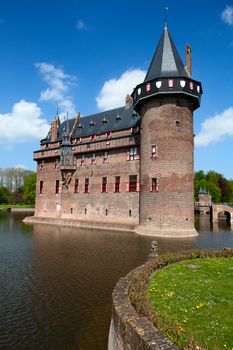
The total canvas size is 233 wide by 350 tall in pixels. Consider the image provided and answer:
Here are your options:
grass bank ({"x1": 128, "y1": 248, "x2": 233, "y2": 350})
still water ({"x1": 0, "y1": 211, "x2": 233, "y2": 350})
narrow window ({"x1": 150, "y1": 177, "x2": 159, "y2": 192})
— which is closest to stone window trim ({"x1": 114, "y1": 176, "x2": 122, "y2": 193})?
narrow window ({"x1": 150, "y1": 177, "x2": 159, "y2": 192})

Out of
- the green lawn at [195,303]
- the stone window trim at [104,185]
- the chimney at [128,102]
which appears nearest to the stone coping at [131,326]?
the green lawn at [195,303]

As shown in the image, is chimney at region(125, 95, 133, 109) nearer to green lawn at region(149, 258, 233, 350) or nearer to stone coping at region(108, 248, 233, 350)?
green lawn at region(149, 258, 233, 350)

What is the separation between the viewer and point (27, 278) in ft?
36.0

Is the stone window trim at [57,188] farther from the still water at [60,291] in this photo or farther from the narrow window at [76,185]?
the still water at [60,291]

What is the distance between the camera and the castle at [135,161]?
78.2 ft

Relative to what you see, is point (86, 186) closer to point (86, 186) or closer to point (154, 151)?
point (86, 186)

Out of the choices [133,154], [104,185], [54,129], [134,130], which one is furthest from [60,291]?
[54,129]

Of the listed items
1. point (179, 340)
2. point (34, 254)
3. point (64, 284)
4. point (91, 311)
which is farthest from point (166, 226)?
point (179, 340)

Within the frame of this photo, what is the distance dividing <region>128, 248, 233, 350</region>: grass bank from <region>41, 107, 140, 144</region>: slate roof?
20.9 metres

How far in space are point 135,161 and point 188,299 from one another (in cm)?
2197

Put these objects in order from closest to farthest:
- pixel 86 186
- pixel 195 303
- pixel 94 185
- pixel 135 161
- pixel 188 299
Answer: pixel 195 303 → pixel 188 299 → pixel 135 161 → pixel 94 185 → pixel 86 186

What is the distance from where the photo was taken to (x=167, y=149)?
79.0 ft

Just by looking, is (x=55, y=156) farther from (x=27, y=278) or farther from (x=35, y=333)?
(x=35, y=333)

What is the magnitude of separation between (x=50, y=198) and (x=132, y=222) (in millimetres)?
13198
